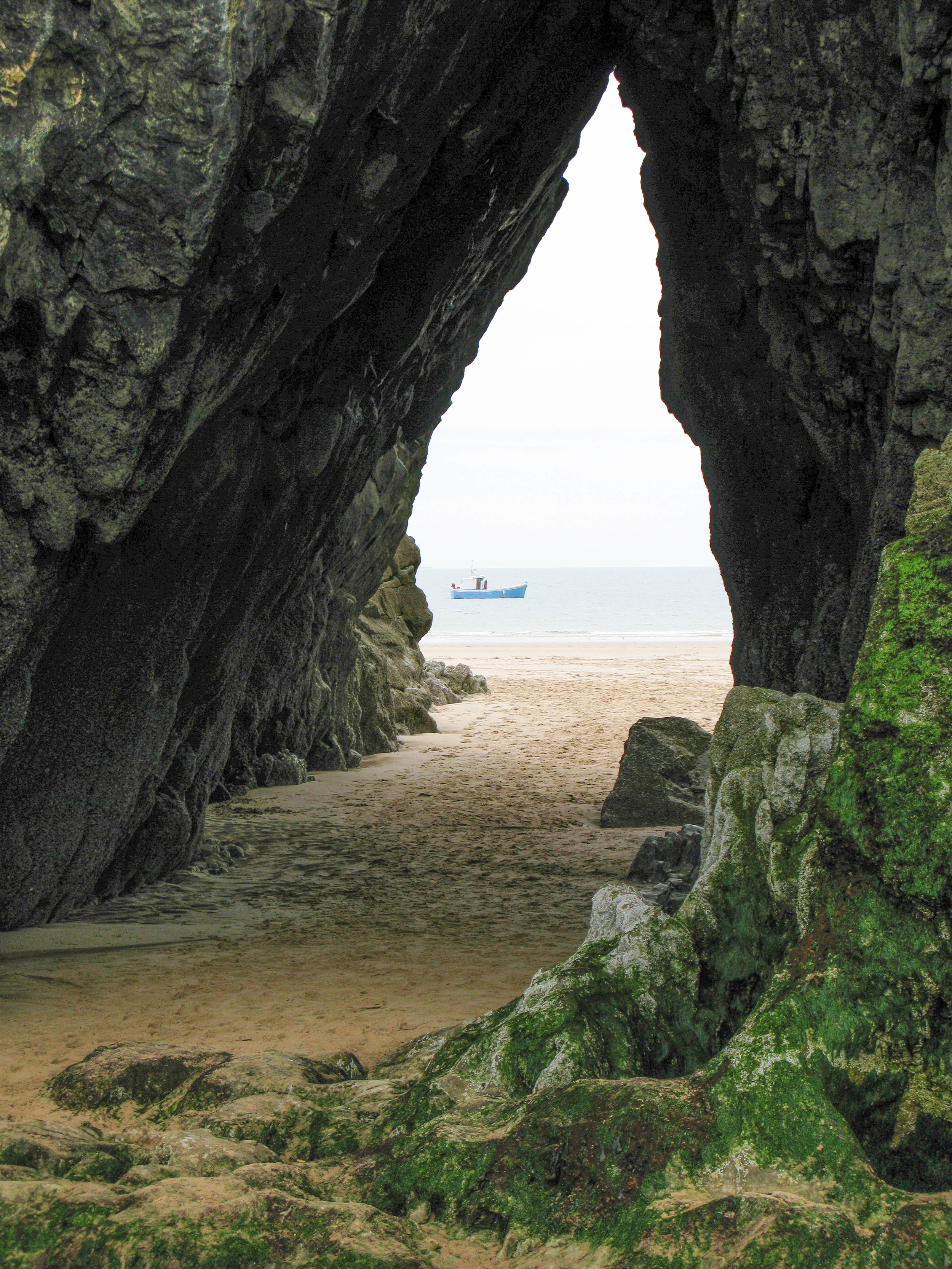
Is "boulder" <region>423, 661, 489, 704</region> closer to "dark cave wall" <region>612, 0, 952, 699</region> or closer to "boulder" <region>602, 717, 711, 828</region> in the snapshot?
"boulder" <region>602, 717, 711, 828</region>

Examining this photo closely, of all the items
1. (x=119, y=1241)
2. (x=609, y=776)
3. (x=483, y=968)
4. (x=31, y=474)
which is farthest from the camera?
(x=609, y=776)

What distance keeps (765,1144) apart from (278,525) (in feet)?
22.1

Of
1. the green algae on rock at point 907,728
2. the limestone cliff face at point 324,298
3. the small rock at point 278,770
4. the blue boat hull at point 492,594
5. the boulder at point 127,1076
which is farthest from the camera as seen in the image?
the blue boat hull at point 492,594

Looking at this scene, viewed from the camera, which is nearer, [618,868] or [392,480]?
[618,868]

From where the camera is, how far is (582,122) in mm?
8328

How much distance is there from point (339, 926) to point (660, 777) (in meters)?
4.74

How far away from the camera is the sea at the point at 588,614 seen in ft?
172

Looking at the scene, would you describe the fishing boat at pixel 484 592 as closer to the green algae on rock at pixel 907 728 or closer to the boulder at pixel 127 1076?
the boulder at pixel 127 1076

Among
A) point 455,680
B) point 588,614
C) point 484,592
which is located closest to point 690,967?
point 455,680

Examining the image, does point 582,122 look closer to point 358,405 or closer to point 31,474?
point 358,405

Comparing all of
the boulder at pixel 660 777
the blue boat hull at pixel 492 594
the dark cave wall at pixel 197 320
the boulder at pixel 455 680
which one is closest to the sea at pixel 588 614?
the blue boat hull at pixel 492 594

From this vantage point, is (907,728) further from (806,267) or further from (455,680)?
(455,680)

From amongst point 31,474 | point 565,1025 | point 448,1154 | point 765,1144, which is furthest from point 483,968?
point 31,474

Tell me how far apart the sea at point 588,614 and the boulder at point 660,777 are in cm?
1071
